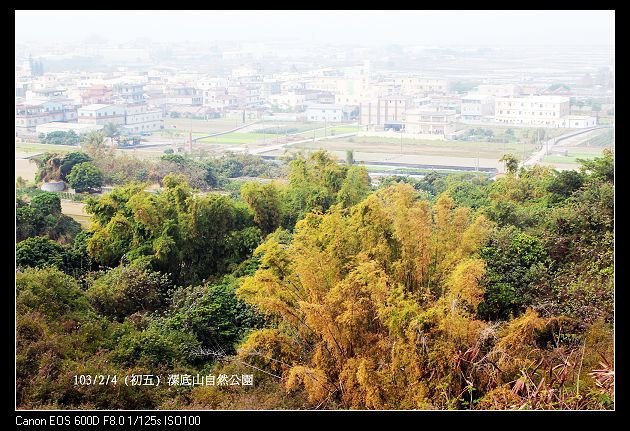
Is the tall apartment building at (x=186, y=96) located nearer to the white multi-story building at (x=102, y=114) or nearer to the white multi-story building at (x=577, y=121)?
the white multi-story building at (x=102, y=114)

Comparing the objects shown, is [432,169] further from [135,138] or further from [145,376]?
[145,376]

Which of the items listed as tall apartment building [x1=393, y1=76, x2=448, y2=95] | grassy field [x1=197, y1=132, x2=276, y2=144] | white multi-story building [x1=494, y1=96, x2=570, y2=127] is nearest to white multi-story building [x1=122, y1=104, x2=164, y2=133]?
grassy field [x1=197, y1=132, x2=276, y2=144]

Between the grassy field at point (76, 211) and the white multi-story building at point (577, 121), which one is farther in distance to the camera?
the grassy field at point (76, 211)

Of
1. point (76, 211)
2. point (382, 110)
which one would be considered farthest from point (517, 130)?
point (76, 211)

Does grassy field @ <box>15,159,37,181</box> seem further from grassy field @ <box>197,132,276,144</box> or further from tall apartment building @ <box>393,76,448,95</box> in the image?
tall apartment building @ <box>393,76,448,95</box>

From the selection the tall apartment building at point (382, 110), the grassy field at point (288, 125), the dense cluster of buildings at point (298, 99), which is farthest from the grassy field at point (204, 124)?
the tall apartment building at point (382, 110)

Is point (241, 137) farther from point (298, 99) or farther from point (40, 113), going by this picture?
point (40, 113)
